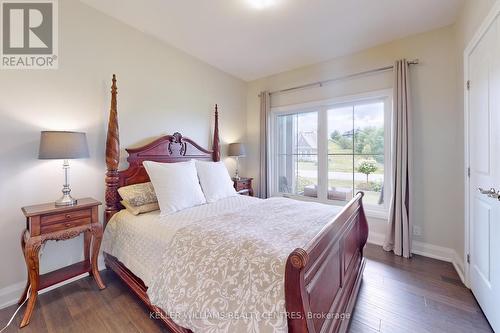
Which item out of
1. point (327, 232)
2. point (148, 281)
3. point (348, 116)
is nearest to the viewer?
point (327, 232)

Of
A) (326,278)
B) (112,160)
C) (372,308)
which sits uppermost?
(112,160)

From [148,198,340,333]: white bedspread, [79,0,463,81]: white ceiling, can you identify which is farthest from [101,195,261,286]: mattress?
[79,0,463,81]: white ceiling

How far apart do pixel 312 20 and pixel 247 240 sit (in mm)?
2434

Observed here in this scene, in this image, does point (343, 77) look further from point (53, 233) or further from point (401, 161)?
point (53, 233)

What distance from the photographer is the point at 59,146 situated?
6.05 ft

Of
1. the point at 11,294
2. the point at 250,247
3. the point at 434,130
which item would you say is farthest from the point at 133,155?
the point at 434,130

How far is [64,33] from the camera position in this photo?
2180mm

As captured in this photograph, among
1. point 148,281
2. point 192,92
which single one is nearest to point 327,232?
point 148,281

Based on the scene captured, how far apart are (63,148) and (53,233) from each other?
27.2 inches

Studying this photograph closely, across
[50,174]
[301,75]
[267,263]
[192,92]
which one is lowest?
[267,263]

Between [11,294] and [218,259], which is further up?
[218,259]

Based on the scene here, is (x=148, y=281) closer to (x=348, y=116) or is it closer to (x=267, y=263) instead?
(x=267, y=263)

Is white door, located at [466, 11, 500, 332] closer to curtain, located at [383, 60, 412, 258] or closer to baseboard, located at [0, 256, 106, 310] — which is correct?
curtain, located at [383, 60, 412, 258]

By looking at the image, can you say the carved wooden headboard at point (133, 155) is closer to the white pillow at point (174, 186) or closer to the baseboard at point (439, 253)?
the white pillow at point (174, 186)
